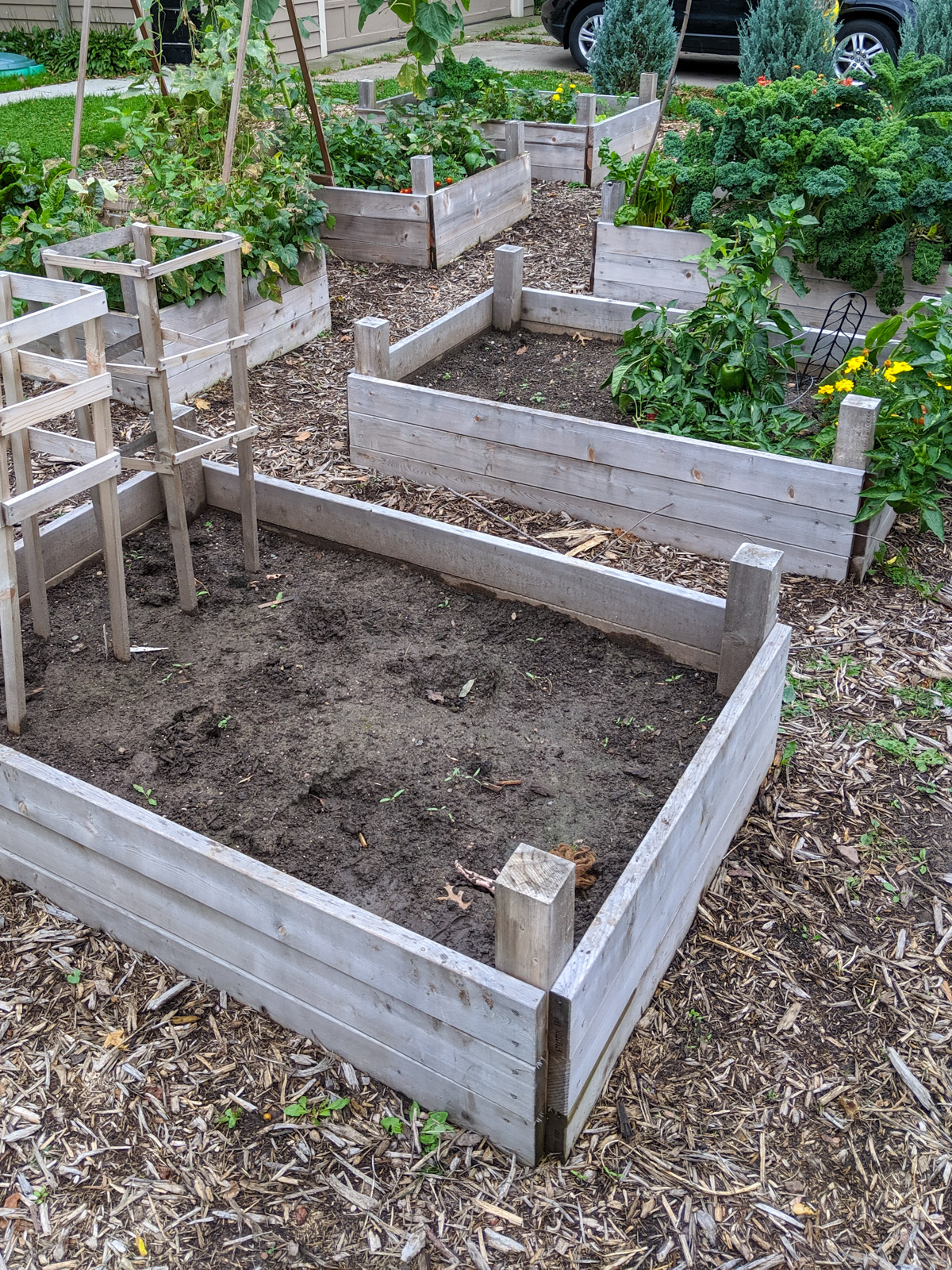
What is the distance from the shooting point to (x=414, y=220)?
6.64 m

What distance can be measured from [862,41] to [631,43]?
3.39 metres

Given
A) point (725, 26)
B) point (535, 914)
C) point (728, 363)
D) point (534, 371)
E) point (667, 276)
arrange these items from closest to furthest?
1. point (535, 914)
2. point (728, 363)
3. point (534, 371)
4. point (667, 276)
5. point (725, 26)

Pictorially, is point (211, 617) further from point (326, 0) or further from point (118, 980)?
point (326, 0)

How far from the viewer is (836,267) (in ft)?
16.9

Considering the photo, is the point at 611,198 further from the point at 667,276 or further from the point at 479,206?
the point at 479,206

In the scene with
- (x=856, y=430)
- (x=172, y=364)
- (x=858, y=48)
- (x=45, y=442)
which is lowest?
(x=856, y=430)

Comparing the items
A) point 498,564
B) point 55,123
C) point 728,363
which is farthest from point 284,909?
point 55,123

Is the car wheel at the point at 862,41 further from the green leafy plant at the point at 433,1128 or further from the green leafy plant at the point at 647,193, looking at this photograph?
the green leafy plant at the point at 433,1128

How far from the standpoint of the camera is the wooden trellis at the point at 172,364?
10.1 feet

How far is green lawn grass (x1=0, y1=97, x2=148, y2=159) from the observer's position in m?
8.73

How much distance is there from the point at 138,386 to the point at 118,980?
3312 mm

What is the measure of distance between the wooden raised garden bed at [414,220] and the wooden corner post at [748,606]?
178 inches

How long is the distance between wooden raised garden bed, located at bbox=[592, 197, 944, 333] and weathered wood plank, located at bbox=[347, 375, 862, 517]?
1821 millimetres

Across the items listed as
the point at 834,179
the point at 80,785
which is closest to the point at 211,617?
the point at 80,785
